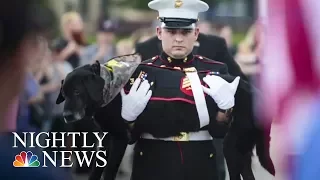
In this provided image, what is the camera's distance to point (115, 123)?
2.08 metres

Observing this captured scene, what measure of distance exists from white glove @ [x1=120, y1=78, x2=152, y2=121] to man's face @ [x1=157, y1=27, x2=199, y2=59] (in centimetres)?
14

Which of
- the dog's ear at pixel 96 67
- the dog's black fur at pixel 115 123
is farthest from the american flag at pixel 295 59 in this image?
the dog's ear at pixel 96 67

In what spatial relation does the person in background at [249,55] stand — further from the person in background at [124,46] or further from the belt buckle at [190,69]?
the person in background at [124,46]

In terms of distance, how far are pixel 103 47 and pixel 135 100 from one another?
0.21 m

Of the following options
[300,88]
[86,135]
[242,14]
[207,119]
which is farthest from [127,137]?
[300,88]

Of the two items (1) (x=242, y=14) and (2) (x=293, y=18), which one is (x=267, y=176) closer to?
(1) (x=242, y=14)

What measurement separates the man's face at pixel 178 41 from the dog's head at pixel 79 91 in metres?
0.25

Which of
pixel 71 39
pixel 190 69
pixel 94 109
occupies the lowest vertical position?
pixel 94 109

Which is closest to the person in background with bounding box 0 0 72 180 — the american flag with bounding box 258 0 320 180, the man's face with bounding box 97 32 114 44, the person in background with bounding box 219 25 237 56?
the american flag with bounding box 258 0 320 180

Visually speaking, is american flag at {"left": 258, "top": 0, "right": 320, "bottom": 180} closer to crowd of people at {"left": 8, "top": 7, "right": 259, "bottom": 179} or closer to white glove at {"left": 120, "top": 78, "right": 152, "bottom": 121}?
crowd of people at {"left": 8, "top": 7, "right": 259, "bottom": 179}

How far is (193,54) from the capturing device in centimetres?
211

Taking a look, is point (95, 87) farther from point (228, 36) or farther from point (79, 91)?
point (228, 36)

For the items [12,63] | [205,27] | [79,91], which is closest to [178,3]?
[205,27]

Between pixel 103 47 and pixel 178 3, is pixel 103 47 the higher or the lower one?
the lower one
